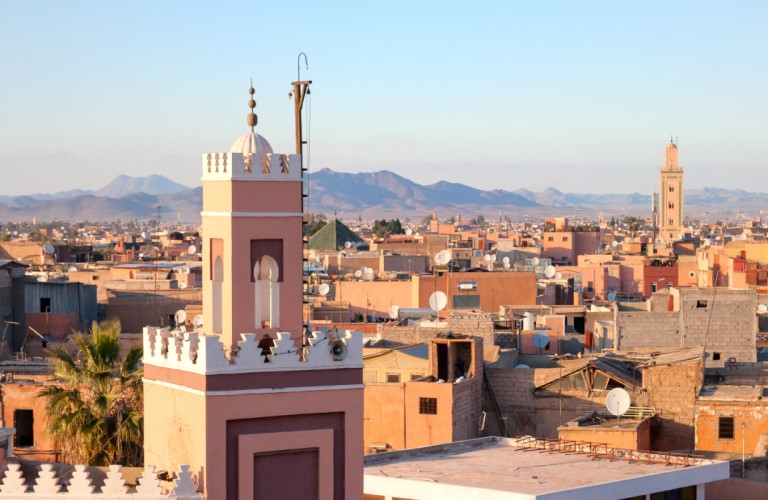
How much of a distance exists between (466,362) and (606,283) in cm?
3189

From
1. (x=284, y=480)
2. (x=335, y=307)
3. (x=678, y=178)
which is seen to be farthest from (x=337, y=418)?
(x=678, y=178)

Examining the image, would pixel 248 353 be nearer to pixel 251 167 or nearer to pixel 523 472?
pixel 251 167

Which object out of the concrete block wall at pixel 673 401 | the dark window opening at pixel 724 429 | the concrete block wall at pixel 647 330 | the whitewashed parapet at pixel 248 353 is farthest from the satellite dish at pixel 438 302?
the whitewashed parapet at pixel 248 353

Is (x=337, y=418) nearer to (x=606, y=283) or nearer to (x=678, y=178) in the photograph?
(x=606, y=283)

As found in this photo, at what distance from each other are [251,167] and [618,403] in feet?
32.0

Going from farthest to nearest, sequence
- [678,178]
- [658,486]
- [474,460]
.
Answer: [678,178] → [474,460] → [658,486]

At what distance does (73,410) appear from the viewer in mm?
16656

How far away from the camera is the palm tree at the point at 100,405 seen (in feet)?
52.5

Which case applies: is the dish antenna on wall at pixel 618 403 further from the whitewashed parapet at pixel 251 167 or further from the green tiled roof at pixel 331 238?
the green tiled roof at pixel 331 238

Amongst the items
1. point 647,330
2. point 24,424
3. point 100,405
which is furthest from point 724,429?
point 24,424

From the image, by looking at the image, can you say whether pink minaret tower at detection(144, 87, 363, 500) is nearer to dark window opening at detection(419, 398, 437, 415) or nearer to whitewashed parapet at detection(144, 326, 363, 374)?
whitewashed parapet at detection(144, 326, 363, 374)

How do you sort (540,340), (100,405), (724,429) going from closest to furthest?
1. (100,405)
2. (724,429)
3. (540,340)

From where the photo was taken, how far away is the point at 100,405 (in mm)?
16188

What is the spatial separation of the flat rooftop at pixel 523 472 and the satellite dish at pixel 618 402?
57.8 inches
